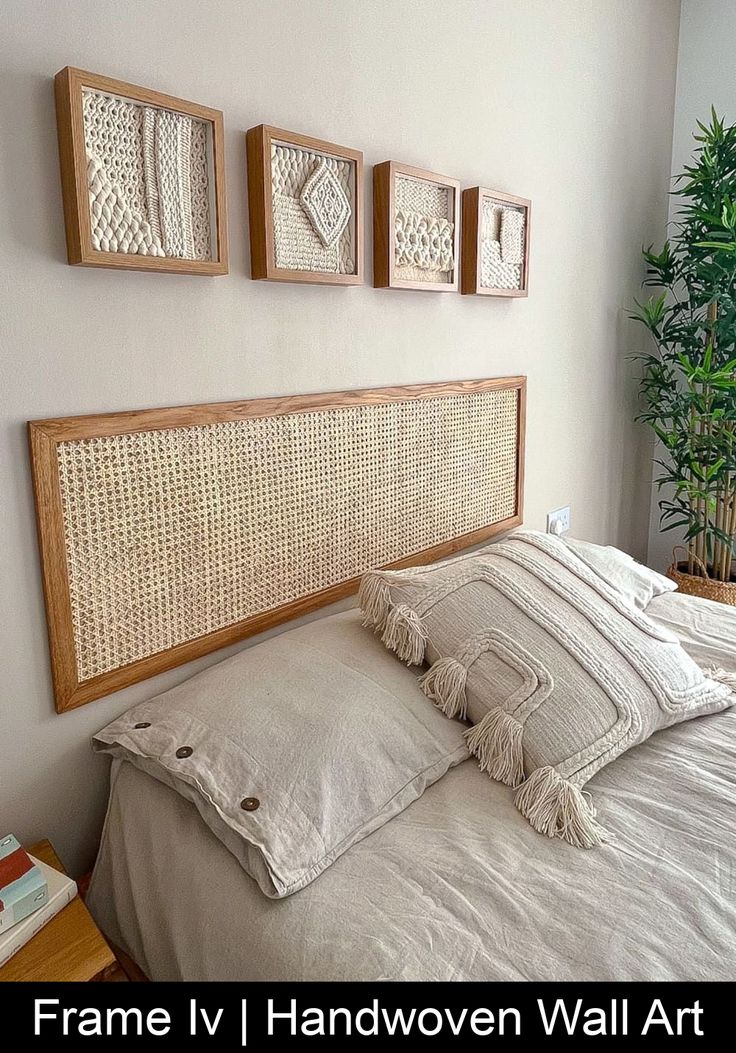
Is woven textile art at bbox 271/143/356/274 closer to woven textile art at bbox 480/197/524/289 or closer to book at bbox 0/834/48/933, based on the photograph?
woven textile art at bbox 480/197/524/289

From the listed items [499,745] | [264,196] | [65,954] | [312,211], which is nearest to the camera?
[65,954]

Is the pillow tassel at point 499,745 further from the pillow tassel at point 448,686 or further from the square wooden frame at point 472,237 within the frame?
the square wooden frame at point 472,237

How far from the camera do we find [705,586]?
2697mm

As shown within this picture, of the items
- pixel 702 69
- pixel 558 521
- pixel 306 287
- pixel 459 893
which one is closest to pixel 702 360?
pixel 558 521

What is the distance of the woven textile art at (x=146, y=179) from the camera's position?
1115 mm

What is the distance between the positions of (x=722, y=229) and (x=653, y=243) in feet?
1.32

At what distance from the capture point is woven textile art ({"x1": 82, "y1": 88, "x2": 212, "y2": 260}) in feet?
3.66

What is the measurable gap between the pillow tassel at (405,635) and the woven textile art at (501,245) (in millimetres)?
964

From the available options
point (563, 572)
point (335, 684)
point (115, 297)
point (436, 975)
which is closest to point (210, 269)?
point (115, 297)

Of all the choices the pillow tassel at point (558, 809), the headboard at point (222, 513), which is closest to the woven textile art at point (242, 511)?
the headboard at point (222, 513)

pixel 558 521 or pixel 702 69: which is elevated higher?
pixel 702 69

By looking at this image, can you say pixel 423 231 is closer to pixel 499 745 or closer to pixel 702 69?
pixel 499 745
